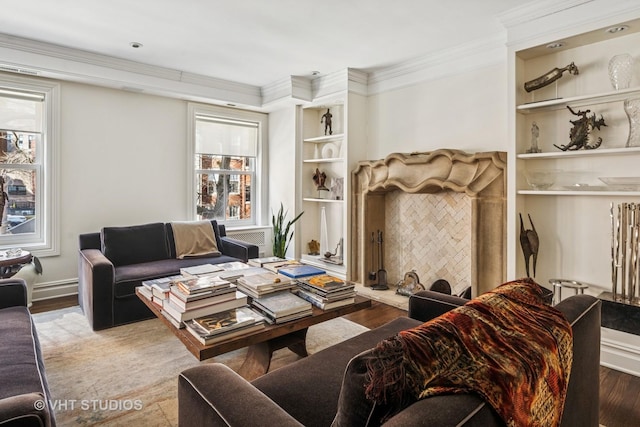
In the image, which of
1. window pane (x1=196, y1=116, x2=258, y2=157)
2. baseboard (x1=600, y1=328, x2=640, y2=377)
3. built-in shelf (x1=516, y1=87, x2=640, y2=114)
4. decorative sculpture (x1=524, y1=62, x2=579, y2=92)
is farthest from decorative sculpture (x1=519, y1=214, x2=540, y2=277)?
window pane (x1=196, y1=116, x2=258, y2=157)

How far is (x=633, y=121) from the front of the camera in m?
2.46

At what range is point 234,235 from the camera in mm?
5035

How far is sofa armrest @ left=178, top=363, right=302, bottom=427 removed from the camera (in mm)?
1002

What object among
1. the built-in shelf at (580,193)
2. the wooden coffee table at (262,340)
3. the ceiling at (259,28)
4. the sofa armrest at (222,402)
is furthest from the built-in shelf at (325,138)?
the sofa armrest at (222,402)

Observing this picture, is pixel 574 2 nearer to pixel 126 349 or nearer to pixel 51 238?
pixel 126 349

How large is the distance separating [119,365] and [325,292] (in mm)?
1485

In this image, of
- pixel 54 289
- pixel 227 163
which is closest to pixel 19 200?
pixel 54 289

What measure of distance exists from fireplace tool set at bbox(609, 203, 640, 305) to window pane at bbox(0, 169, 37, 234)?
5158 mm

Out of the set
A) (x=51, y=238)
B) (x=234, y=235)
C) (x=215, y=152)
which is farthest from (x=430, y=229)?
(x=51, y=238)

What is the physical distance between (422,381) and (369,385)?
0.40 feet

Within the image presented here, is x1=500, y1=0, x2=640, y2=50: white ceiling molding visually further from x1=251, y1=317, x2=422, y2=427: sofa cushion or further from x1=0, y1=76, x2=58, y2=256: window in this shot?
x1=0, y1=76, x2=58, y2=256: window

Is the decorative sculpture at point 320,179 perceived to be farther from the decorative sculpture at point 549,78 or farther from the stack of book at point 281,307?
the stack of book at point 281,307

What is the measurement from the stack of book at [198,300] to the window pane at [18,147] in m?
2.94

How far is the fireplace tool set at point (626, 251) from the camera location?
2.42 meters
